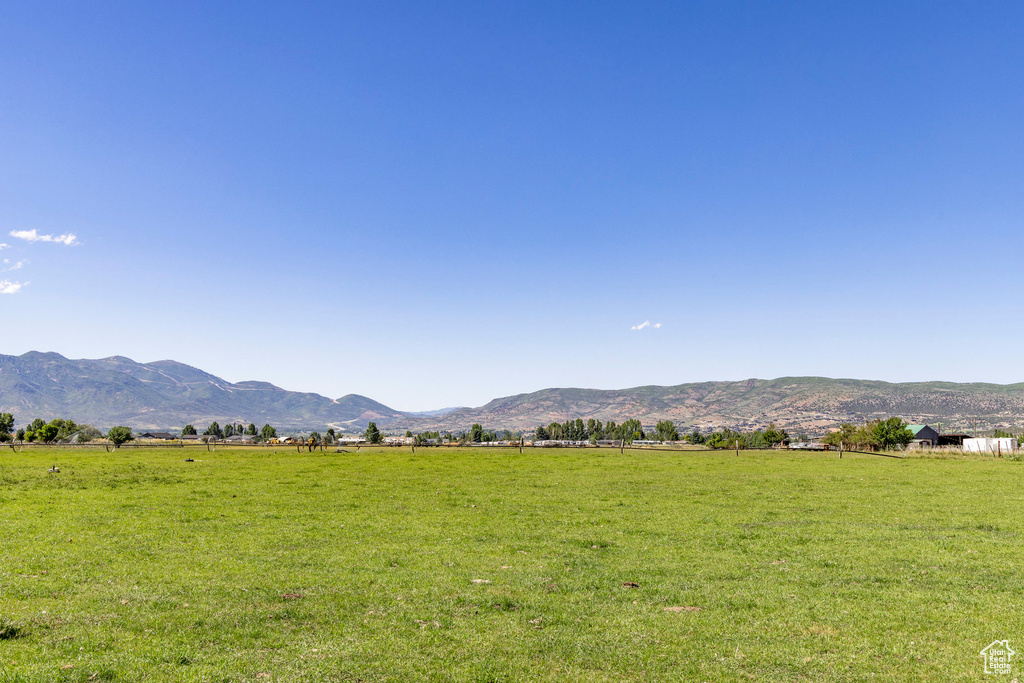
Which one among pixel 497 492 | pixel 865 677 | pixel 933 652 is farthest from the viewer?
pixel 497 492

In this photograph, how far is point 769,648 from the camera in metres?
11.1

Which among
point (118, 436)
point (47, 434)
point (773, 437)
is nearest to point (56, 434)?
point (47, 434)

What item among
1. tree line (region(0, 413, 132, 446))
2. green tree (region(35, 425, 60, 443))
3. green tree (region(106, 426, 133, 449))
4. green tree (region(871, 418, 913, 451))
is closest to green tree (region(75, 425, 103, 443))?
tree line (region(0, 413, 132, 446))

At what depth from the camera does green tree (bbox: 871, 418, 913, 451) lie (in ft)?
472

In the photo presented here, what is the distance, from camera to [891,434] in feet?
477

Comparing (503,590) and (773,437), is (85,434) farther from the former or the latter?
(773,437)

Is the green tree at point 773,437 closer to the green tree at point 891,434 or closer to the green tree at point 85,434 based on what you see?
the green tree at point 891,434

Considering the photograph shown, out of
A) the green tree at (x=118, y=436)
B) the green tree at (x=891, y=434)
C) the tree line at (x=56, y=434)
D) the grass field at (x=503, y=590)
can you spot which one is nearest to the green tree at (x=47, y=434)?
the tree line at (x=56, y=434)

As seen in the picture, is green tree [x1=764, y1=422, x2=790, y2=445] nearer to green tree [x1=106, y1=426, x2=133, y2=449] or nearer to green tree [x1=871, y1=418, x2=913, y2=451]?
green tree [x1=871, y1=418, x2=913, y2=451]

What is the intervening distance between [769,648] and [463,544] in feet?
41.9

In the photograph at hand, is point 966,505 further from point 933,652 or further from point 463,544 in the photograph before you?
point 463,544

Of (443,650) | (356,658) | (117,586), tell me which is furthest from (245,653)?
(117,586)

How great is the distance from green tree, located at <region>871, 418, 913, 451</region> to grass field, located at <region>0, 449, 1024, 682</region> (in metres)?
138

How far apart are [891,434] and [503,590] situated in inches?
6687
